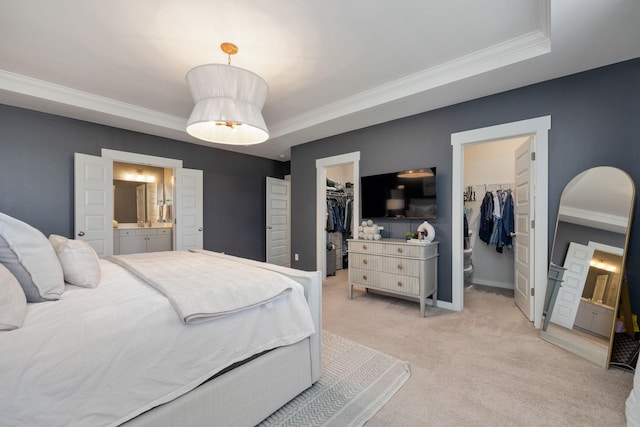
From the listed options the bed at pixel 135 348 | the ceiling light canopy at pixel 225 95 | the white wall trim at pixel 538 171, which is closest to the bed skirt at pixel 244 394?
the bed at pixel 135 348

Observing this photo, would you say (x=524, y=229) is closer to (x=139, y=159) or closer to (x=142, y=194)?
(x=139, y=159)

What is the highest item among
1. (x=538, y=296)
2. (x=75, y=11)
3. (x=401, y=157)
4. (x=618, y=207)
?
(x=75, y=11)

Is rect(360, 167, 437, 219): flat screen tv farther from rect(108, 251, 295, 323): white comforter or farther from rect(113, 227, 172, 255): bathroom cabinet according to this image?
rect(113, 227, 172, 255): bathroom cabinet

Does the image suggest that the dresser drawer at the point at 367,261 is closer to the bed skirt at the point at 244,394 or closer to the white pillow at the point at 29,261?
the bed skirt at the point at 244,394

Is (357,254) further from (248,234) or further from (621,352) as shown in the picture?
(248,234)

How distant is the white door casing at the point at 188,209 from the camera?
4.44m

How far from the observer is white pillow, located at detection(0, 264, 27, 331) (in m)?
0.90

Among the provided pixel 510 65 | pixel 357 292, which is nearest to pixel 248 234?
pixel 357 292

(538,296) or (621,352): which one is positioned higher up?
(538,296)

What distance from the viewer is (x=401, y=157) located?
11.8 ft

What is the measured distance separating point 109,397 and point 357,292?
10.6 ft

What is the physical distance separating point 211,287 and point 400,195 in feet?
8.93

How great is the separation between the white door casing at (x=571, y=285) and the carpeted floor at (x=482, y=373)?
27 centimetres

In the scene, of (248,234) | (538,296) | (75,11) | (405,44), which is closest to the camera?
(75,11)
